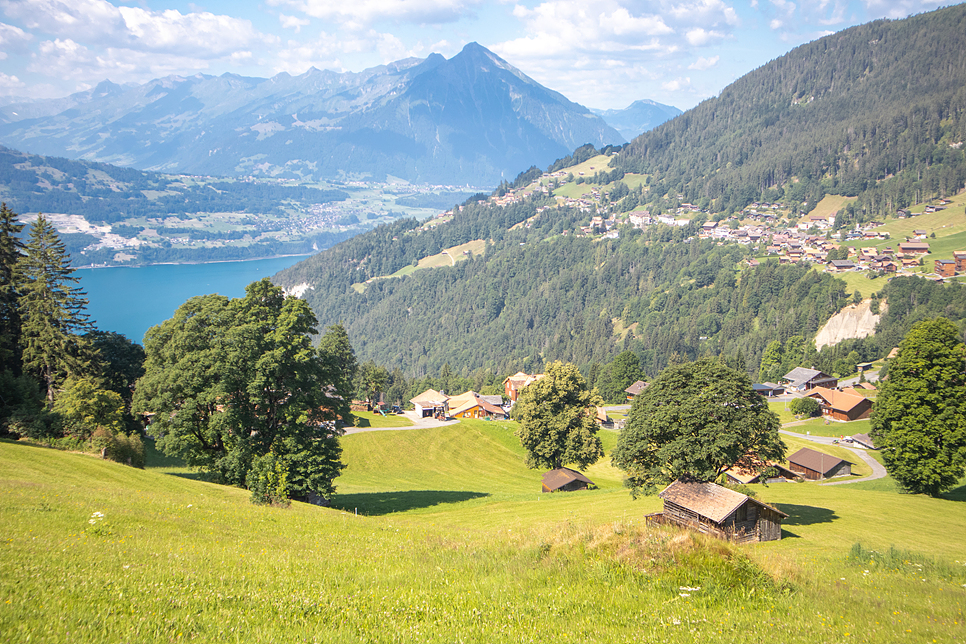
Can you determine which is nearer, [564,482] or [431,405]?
[564,482]

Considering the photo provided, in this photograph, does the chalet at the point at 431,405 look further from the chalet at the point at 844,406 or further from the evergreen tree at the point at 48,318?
the chalet at the point at 844,406

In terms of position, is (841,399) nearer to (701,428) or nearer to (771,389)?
(771,389)

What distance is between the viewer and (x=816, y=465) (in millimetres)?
60969

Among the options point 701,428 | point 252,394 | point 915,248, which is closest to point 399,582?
point 252,394

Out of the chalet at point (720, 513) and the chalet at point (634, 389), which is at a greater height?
the chalet at point (634, 389)

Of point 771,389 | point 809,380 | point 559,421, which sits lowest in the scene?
point 771,389

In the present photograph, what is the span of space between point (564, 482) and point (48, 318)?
43.0m

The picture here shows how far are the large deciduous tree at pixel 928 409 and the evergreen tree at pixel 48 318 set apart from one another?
58119mm

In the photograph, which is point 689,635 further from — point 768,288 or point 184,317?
point 768,288

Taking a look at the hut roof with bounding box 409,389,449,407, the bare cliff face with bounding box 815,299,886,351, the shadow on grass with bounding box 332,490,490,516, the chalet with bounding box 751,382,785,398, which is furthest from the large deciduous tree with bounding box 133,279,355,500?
the bare cliff face with bounding box 815,299,886,351

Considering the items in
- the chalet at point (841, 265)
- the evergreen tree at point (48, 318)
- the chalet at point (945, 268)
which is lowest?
the evergreen tree at point (48, 318)

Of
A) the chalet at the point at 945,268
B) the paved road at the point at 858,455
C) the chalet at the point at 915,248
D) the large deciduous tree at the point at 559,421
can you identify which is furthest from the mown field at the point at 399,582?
the chalet at the point at 915,248

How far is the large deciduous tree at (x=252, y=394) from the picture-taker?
28609mm

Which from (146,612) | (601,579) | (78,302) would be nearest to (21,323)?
(78,302)
